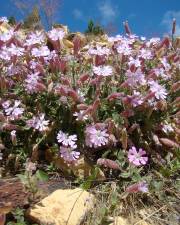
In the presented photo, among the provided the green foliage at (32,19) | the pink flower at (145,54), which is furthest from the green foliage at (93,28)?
the pink flower at (145,54)

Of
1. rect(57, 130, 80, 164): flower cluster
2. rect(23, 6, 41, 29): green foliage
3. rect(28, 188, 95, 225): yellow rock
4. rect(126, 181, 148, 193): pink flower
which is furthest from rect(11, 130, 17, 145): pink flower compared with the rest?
rect(23, 6, 41, 29): green foliage

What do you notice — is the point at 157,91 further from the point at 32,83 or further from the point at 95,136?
the point at 32,83

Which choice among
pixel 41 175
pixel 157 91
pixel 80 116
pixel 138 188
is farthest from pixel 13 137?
pixel 157 91

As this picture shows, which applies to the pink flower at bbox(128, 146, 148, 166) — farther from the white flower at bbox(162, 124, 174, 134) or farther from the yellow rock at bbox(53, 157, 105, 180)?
the white flower at bbox(162, 124, 174, 134)

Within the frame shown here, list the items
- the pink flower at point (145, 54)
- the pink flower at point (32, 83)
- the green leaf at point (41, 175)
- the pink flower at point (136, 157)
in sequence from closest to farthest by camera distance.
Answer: the green leaf at point (41, 175) → the pink flower at point (136, 157) → the pink flower at point (32, 83) → the pink flower at point (145, 54)

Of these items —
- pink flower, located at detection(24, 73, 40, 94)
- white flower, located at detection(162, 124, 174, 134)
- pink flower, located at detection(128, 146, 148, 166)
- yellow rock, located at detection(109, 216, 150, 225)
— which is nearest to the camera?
yellow rock, located at detection(109, 216, 150, 225)

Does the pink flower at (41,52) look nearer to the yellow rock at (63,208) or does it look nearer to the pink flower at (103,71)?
the pink flower at (103,71)

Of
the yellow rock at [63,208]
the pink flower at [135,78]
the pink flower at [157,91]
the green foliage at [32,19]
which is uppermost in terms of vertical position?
the green foliage at [32,19]
